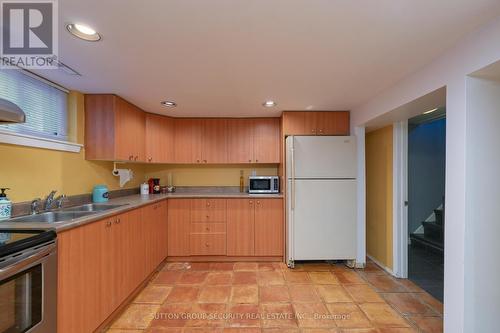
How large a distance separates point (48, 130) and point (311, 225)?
308 centimetres

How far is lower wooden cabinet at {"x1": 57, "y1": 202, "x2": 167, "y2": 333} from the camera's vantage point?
161cm

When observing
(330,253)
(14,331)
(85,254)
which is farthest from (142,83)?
(330,253)

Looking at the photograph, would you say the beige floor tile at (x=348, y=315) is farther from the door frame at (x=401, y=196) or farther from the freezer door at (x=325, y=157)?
the freezer door at (x=325, y=157)

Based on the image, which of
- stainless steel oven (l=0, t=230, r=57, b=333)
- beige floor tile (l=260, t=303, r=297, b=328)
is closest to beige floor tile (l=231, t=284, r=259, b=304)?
beige floor tile (l=260, t=303, r=297, b=328)

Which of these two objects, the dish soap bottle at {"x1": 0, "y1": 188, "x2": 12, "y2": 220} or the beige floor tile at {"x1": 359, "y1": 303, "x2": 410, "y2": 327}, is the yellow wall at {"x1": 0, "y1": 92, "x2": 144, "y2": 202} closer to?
the dish soap bottle at {"x1": 0, "y1": 188, "x2": 12, "y2": 220}

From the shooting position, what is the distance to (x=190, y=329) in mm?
2016

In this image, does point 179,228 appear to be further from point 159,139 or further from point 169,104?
point 169,104

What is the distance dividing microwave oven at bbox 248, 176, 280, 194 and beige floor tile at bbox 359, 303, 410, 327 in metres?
1.86

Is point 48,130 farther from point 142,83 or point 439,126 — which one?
point 439,126

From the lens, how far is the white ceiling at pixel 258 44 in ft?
4.20

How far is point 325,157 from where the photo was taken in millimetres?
3215

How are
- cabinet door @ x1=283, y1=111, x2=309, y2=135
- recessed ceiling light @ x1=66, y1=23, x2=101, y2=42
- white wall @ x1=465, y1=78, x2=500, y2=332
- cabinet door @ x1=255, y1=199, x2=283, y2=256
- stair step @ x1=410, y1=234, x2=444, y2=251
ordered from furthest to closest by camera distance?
stair step @ x1=410, y1=234, x2=444, y2=251, cabinet door @ x1=255, y1=199, x2=283, y2=256, cabinet door @ x1=283, y1=111, x2=309, y2=135, white wall @ x1=465, y1=78, x2=500, y2=332, recessed ceiling light @ x1=66, y1=23, x2=101, y2=42

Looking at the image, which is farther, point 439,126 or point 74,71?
point 439,126

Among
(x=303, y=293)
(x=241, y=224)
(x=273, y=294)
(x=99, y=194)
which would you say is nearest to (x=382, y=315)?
(x=303, y=293)
